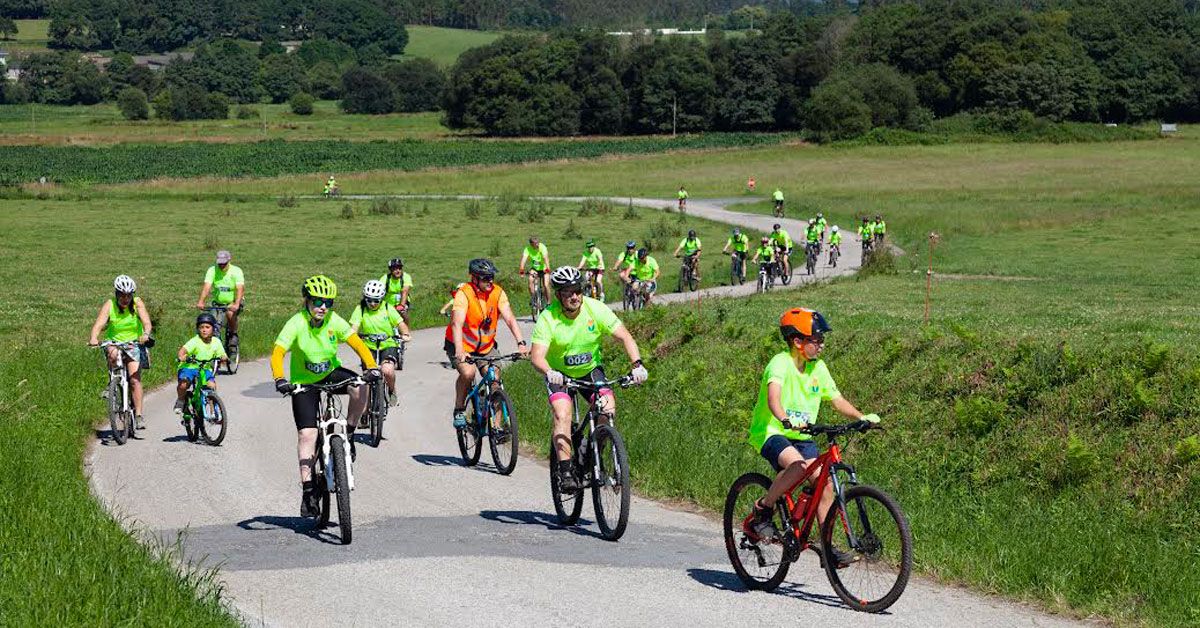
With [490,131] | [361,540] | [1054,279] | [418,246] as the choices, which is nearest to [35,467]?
[361,540]

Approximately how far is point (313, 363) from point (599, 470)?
8.17 feet

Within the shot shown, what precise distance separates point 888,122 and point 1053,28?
2321cm

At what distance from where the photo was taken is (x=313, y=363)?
1158 cm

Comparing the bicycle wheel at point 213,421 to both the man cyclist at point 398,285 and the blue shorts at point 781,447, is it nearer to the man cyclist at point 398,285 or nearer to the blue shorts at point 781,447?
the man cyclist at point 398,285

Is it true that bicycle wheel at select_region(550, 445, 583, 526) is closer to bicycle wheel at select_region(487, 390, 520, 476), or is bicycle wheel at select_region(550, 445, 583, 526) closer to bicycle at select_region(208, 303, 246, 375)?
bicycle wheel at select_region(487, 390, 520, 476)

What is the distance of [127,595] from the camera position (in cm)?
820

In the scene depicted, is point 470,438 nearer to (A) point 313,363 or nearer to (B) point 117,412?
(A) point 313,363

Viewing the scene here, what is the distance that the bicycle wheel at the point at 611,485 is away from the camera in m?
10.7

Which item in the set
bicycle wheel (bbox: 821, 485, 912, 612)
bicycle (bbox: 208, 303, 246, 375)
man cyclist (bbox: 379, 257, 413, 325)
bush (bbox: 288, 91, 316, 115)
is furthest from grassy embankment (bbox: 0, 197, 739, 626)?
bush (bbox: 288, 91, 316, 115)

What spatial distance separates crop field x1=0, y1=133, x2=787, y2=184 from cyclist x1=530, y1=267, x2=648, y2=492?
268ft

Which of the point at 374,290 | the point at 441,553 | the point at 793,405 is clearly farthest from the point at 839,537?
the point at 374,290

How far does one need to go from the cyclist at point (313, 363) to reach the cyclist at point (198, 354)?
5272 millimetres

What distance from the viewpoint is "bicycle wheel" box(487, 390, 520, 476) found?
14.3m

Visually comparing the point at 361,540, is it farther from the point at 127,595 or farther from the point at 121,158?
the point at 121,158
